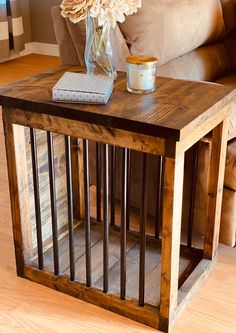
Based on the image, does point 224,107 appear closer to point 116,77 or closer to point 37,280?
A: point 116,77

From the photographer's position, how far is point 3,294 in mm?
1692

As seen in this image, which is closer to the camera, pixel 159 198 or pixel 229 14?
pixel 159 198

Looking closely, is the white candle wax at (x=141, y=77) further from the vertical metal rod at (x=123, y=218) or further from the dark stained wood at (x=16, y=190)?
the dark stained wood at (x=16, y=190)

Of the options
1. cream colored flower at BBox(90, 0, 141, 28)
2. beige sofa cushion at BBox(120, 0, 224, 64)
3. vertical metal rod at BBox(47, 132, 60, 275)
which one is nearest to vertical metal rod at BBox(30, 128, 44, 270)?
vertical metal rod at BBox(47, 132, 60, 275)

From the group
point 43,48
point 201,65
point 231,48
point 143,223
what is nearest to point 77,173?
point 143,223

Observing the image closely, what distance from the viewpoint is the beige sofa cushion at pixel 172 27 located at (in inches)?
82.0

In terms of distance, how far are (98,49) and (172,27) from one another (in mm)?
764

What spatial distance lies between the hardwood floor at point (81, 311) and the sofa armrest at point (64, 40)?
0.81 m

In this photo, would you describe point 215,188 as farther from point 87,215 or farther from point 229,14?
point 229,14

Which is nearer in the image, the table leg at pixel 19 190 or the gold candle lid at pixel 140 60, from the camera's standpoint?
the gold candle lid at pixel 140 60

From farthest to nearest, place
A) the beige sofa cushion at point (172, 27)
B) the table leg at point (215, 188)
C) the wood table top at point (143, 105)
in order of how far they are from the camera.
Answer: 1. the beige sofa cushion at point (172, 27)
2. the table leg at point (215, 188)
3. the wood table top at point (143, 105)

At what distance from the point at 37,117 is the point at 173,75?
3.23 feet

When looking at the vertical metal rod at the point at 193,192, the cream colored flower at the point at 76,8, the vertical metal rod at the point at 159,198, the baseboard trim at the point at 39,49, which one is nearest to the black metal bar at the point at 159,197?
the vertical metal rod at the point at 159,198

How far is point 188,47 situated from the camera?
2.43 meters
